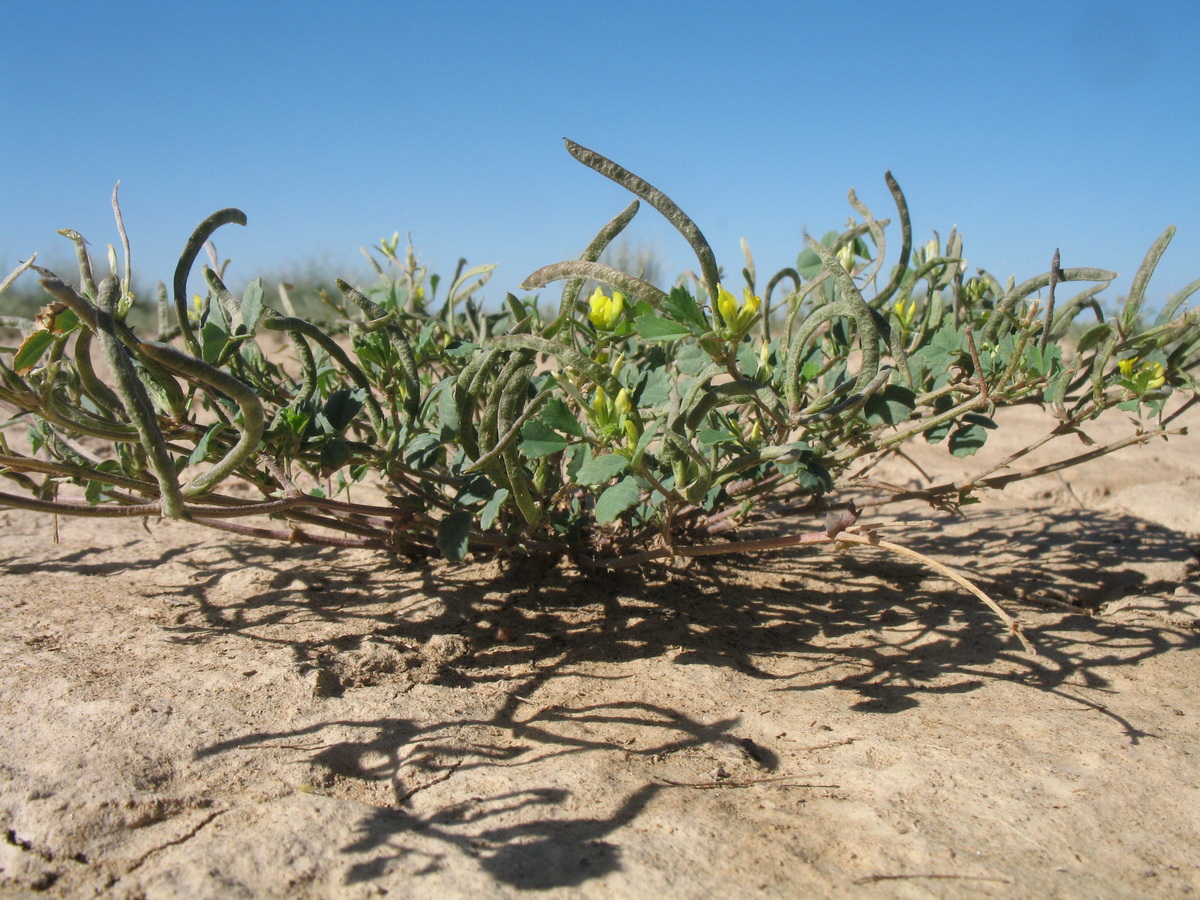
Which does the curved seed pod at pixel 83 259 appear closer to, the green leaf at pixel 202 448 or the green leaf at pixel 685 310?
the green leaf at pixel 202 448

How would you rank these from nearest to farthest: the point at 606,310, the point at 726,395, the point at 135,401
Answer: the point at 135,401 < the point at 726,395 < the point at 606,310

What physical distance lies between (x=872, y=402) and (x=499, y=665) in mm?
818

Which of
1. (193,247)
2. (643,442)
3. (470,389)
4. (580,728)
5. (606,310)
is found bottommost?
(580,728)

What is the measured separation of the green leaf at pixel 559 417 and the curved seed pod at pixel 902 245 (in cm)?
68

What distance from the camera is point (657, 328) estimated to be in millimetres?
1163

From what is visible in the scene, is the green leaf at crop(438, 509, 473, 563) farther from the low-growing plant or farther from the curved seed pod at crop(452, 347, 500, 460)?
the curved seed pod at crop(452, 347, 500, 460)

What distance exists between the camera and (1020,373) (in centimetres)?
164

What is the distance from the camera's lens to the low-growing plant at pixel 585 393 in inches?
46.0

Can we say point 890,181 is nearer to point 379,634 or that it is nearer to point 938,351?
point 938,351

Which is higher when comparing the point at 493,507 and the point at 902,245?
the point at 902,245

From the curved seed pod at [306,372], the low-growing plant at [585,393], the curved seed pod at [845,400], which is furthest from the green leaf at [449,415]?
the curved seed pod at [845,400]

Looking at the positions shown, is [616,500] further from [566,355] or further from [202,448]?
[202,448]

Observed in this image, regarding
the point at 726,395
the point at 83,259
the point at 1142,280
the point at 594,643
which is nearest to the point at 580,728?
the point at 594,643

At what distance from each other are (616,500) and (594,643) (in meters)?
0.61
